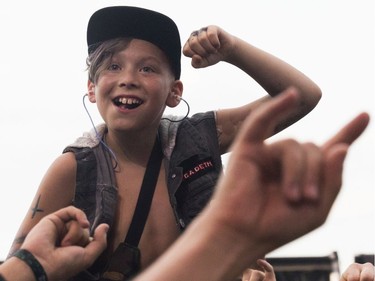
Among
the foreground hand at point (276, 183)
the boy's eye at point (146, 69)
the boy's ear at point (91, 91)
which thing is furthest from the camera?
the boy's ear at point (91, 91)

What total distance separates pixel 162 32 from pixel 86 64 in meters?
0.38

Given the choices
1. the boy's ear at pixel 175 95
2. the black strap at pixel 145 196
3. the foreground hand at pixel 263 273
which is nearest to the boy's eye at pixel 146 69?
the boy's ear at pixel 175 95

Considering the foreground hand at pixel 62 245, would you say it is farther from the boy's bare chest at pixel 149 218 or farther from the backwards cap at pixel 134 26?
the backwards cap at pixel 134 26

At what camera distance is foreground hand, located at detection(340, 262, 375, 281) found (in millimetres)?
2424

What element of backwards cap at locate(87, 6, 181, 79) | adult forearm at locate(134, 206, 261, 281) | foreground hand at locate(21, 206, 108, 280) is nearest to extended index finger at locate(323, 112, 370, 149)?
adult forearm at locate(134, 206, 261, 281)

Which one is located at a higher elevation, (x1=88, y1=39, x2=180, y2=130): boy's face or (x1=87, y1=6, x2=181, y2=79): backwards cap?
(x1=87, y1=6, x2=181, y2=79): backwards cap

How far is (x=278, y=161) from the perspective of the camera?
4.00 ft

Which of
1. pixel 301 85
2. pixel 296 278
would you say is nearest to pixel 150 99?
pixel 301 85

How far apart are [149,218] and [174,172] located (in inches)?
8.4

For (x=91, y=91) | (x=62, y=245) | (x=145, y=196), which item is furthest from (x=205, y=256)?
(x=91, y=91)

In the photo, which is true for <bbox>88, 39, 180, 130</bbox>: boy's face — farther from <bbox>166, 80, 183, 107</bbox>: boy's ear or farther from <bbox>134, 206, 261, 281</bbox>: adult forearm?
<bbox>134, 206, 261, 281</bbox>: adult forearm

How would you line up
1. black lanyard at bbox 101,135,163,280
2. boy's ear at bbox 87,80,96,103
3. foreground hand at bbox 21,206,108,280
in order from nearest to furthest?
1. foreground hand at bbox 21,206,108,280
2. black lanyard at bbox 101,135,163,280
3. boy's ear at bbox 87,80,96,103

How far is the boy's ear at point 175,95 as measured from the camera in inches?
139

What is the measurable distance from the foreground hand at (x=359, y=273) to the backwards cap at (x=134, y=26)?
1318mm
